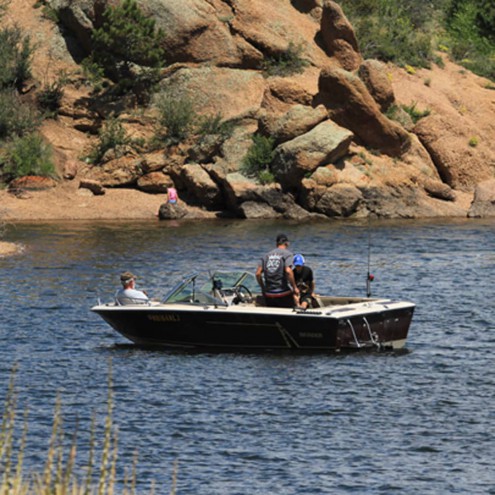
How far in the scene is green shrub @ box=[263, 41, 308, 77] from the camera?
63.7 meters

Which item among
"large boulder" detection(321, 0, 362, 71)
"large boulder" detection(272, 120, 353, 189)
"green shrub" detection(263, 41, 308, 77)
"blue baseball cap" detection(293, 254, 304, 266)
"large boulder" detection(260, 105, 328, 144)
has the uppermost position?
"large boulder" detection(321, 0, 362, 71)

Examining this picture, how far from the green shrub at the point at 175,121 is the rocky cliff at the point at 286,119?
62cm

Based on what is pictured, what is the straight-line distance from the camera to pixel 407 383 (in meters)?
20.9

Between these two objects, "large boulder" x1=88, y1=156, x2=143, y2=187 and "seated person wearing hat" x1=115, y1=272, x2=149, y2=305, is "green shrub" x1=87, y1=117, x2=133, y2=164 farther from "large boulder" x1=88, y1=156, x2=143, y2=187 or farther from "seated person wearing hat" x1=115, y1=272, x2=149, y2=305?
"seated person wearing hat" x1=115, y1=272, x2=149, y2=305

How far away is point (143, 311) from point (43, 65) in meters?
44.1

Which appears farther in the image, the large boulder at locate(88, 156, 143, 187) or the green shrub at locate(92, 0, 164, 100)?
the green shrub at locate(92, 0, 164, 100)

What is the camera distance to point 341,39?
6450cm

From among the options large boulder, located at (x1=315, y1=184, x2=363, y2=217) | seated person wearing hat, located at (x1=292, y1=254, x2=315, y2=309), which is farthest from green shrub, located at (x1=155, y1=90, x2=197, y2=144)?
seated person wearing hat, located at (x1=292, y1=254, x2=315, y2=309)

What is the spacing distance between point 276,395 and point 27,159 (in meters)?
38.4

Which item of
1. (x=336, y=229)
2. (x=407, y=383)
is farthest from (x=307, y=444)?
(x=336, y=229)

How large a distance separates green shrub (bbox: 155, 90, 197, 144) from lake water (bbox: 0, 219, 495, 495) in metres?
23.2

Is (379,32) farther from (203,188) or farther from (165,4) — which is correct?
(203,188)

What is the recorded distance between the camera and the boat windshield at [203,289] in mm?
23359

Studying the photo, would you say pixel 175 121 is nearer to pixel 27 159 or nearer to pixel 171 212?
pixel 171 212
